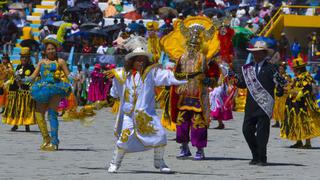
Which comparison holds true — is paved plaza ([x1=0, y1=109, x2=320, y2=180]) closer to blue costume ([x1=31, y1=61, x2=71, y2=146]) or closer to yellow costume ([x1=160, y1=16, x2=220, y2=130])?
blue costume ([x1=31, y1=61, x2=71, y2=146])

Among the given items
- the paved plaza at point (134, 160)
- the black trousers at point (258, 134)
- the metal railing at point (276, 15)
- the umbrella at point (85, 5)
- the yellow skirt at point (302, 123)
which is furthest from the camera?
the umbrella at point (85, 5)

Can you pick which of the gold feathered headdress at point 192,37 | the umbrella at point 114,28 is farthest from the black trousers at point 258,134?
the umbrella at point 114,28

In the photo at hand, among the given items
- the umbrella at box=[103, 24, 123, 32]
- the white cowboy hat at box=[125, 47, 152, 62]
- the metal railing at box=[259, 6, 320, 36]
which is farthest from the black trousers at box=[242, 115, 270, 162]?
the umbrella at box=[103, 24, 123, 32]

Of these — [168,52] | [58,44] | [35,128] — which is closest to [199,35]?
[168,52]

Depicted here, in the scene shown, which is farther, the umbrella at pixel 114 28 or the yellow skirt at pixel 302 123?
the umbrella at pixel 114 28

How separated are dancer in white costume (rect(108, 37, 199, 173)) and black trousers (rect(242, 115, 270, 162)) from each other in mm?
1963

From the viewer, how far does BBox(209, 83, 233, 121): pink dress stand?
81.6 ft

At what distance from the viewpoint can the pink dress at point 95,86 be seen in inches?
1362

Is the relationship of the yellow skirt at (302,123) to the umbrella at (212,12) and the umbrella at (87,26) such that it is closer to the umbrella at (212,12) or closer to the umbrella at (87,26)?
the umbrella at (212,12)

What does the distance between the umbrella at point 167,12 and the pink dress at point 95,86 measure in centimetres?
574

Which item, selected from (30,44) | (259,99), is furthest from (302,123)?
(30,44)

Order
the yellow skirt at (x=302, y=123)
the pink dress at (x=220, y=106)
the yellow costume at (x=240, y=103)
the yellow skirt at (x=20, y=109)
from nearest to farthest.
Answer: the yellow skirt at (x=302, y=123)
the yellow skirt at (x=20, y=109)
the pink dress at (x=220, y=106)
the yellow costume at (x=240, y=103)

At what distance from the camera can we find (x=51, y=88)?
1816 cm

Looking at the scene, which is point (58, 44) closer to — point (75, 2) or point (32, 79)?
point (32, 79)
